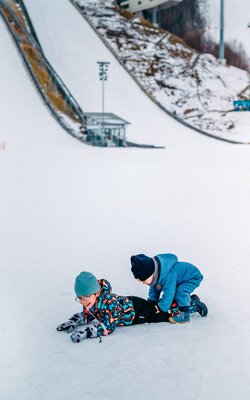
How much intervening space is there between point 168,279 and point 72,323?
24.1 inches

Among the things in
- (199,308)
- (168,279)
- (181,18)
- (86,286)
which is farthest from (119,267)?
(181,18)

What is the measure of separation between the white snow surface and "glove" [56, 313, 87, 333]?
6 centimetres

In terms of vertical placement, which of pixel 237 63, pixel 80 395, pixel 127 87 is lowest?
pixel 80 395

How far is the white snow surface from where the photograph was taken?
96.3 inches

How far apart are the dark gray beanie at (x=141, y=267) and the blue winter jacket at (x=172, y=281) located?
0.29ft

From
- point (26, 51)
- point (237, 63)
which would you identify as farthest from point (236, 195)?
A: point (237, 63)

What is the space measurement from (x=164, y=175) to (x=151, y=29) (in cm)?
3112

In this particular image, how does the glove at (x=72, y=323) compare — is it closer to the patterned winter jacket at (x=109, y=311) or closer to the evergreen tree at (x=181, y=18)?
the patterned winter jacket at (x=109, y=311)

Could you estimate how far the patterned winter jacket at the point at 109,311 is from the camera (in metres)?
3.00

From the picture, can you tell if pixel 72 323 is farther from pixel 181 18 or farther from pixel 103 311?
pixel 181 18

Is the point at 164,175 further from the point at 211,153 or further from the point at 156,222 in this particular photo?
the point at 211,153

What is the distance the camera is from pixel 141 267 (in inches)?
116

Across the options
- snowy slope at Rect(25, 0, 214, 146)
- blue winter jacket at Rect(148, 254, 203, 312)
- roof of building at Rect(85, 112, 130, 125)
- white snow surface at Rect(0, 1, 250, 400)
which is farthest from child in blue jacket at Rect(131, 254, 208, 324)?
snowy slope at Rect(25, 0, 214, 146)

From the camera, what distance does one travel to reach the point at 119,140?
21.5m
